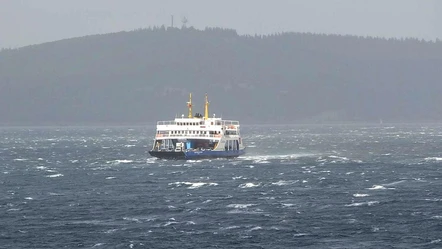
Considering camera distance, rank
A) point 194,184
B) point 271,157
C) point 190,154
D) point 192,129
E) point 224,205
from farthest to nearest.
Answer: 1. point 271,157
2. point 192,129
3. point 190,154
4. point 194,184
5. point 224,205

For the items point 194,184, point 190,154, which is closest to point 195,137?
point 190,154

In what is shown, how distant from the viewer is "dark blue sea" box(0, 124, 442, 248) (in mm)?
83938

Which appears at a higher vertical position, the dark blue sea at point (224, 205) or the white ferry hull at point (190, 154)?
the white ferry hull at point (190, 154)

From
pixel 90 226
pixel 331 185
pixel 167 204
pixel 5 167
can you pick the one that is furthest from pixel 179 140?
pixel 90 226

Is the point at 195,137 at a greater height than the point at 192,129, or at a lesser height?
lesser

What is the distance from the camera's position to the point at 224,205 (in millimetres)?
104188

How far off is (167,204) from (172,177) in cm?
3178

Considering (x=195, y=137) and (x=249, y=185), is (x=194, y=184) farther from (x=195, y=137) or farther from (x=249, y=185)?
(x=195, y=137)

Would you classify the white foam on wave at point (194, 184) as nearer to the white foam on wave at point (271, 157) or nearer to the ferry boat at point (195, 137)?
the white foam on wave at point (271, 157)

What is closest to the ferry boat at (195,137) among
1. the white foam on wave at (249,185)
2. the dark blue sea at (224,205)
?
the dark blue sea at (224,205)

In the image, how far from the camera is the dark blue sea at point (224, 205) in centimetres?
8394

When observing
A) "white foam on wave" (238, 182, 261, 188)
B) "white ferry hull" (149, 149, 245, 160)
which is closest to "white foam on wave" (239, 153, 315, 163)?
"white ferry hull" (149, 149, 245, 160)

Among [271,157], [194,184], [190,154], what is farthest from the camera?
[271,157]

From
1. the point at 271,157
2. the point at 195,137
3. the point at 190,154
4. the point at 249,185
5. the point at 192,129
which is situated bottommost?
the point at 249,185
